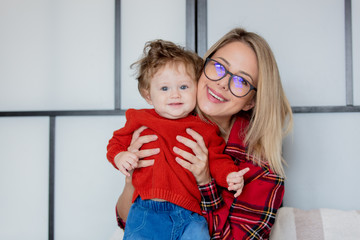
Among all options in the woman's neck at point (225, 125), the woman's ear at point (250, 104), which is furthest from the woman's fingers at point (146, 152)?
the woman's ear at point (250, 104)

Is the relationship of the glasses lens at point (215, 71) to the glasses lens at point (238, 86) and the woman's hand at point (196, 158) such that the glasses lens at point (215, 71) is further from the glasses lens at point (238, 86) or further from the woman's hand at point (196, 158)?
the woman's hand at point (196, 158)

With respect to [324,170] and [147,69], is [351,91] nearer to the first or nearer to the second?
[324,170]

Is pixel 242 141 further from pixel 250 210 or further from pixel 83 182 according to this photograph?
pixel 83 182

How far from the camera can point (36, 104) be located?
2176 mm

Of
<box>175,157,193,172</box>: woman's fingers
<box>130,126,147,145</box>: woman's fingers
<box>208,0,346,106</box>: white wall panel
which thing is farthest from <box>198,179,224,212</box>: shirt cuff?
<box>208,0,346,106</box>: white wall panel

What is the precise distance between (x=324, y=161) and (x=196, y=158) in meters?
1.17

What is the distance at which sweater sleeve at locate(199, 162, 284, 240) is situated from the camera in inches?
52.7

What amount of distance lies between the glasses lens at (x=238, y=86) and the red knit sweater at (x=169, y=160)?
0.18m

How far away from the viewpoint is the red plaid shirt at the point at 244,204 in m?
1.33

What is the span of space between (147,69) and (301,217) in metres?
1.14

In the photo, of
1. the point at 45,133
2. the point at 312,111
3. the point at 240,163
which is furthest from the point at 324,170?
the point at 45,133

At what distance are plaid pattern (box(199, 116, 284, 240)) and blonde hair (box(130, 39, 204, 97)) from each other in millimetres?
372

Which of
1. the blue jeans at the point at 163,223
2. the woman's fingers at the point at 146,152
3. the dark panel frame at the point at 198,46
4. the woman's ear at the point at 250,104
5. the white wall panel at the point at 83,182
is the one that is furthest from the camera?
the white wall panel at the point at 83,182

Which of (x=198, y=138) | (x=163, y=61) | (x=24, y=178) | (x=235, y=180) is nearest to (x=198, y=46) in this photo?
(x=163, y=61)
